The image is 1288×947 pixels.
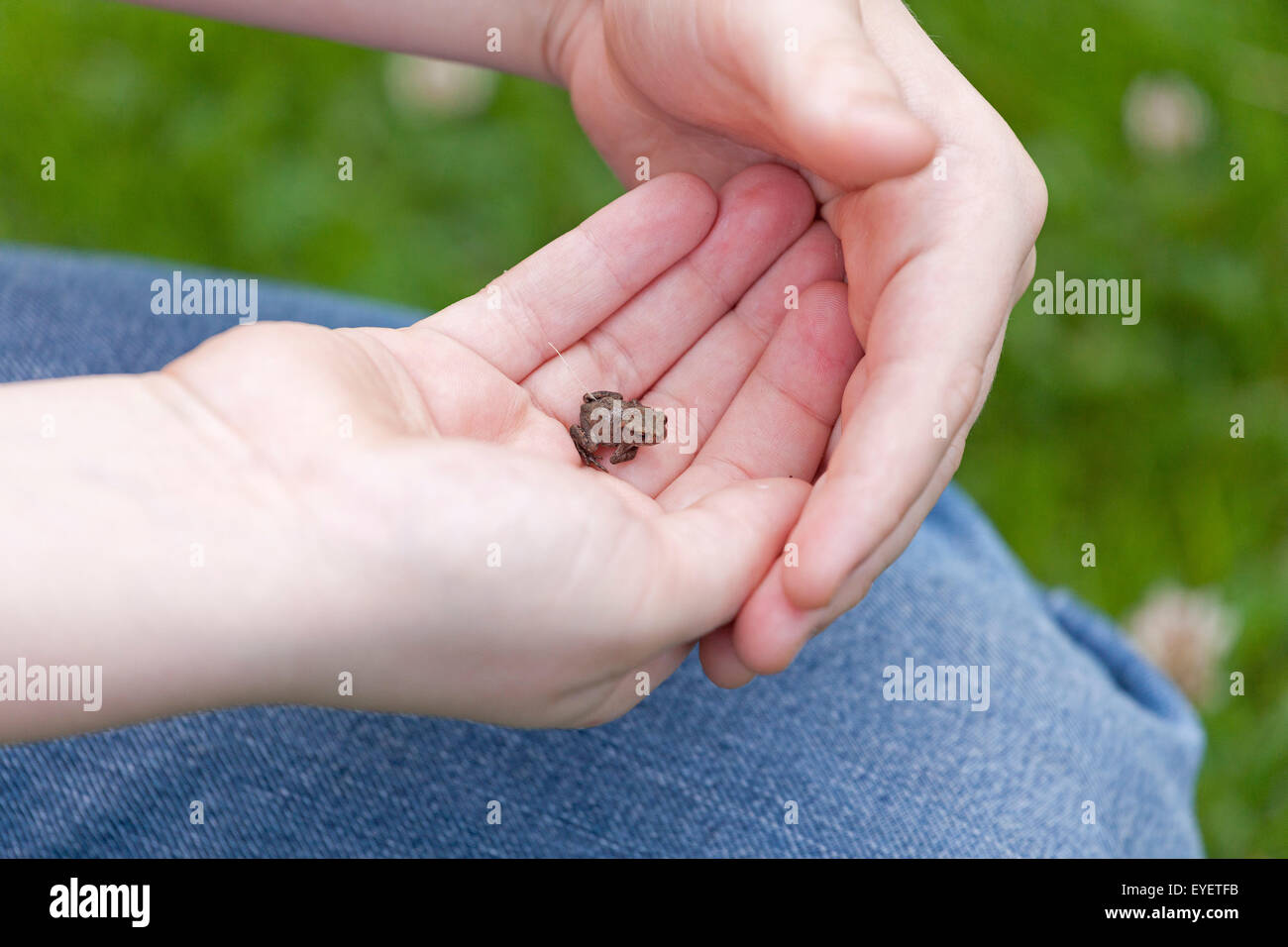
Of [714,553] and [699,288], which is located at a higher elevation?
[699,288]

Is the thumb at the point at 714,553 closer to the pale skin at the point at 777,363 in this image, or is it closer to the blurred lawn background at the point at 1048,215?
the pale skin at the point at 777,363

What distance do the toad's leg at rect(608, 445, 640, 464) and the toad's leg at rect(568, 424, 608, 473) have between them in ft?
0.11

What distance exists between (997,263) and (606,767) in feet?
4.05

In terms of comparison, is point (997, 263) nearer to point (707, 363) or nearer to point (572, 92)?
point (707, 363)

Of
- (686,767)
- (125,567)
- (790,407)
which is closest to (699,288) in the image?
(790,407)

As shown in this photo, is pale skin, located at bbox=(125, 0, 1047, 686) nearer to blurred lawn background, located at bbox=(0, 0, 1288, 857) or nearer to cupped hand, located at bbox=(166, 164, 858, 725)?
cupped hand, located at bbox=(166, 164, 858, 725)

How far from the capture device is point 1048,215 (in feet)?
13.1

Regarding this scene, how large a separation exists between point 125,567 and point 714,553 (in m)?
0.90

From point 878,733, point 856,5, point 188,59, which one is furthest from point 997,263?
point 188,59

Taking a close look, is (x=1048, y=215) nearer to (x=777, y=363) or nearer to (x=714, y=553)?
(x=777, y=363)

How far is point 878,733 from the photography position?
223 centimetres

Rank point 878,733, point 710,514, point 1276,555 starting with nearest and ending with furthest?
point 710,514 → point 878,733 → point 1276,555

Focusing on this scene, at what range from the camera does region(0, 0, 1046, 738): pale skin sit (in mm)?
1599

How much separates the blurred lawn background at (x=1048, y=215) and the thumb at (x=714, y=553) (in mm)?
2162
